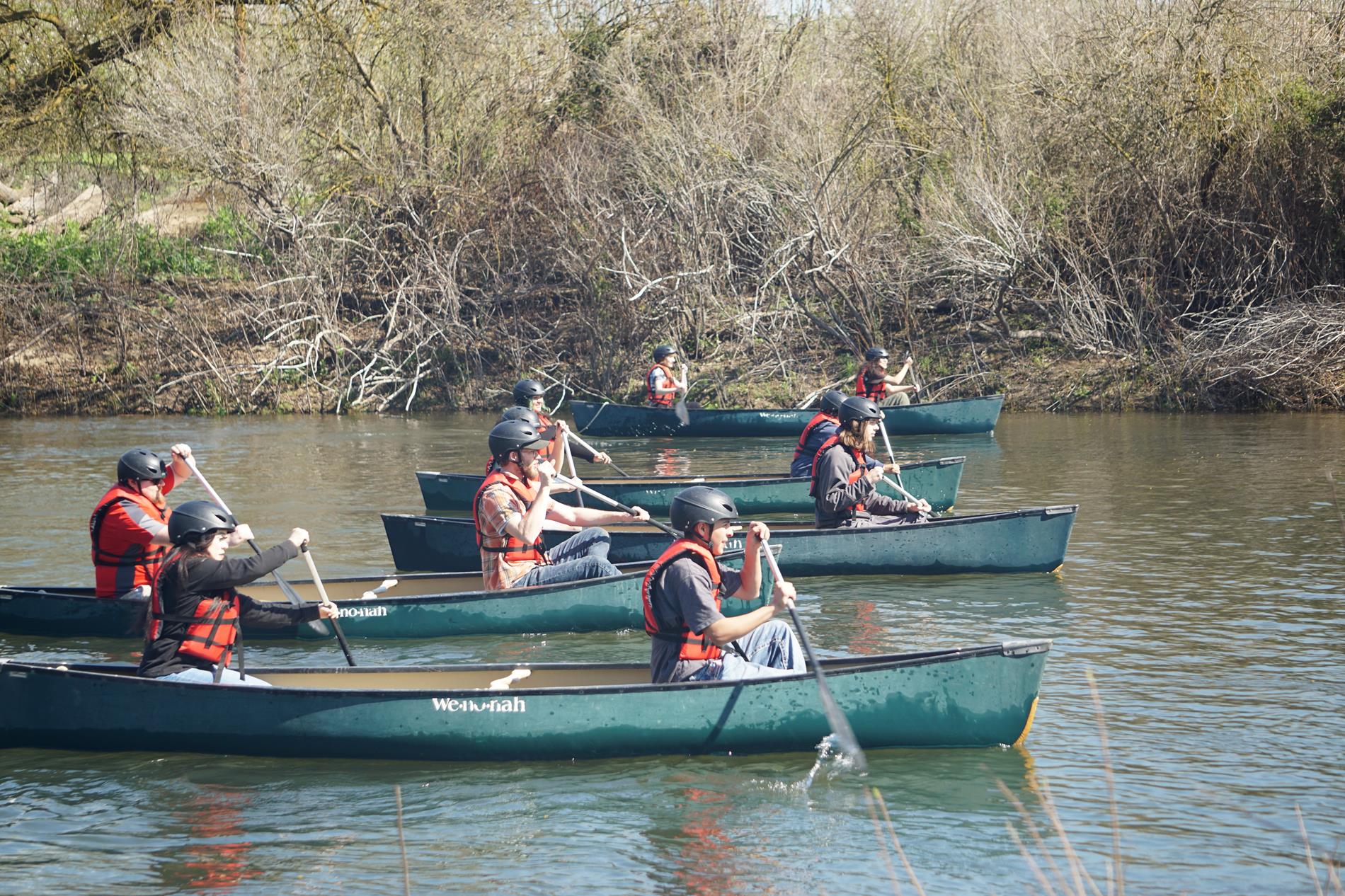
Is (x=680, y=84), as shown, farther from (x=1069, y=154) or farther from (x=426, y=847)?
(x=426, y=847)

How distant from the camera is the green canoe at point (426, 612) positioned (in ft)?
34.1

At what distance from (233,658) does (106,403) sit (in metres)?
20.2

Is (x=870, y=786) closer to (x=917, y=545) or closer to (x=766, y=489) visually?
(x=917, y=545)

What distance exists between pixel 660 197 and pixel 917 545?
54.7 feet

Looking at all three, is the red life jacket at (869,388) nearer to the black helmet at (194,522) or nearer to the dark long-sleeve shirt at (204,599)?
the dark long-sleeve shirt at (204,599)

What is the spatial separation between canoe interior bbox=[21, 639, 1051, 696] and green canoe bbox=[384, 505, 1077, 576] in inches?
136

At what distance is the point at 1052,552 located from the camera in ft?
39.5

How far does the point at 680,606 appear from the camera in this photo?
7.52 meters

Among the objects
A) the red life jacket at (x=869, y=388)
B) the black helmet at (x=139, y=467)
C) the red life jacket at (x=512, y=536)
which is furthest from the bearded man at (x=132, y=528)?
the red life jacket at (x=869, y=388)

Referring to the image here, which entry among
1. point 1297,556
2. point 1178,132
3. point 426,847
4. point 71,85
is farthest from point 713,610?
point 71,85

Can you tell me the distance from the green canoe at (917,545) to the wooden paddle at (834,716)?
4.19 meters

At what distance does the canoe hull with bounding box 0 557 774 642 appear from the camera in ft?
34.1

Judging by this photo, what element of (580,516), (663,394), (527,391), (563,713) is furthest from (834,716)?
(663,394)

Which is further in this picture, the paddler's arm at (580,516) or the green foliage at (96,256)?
the green foliage at (96,256)
